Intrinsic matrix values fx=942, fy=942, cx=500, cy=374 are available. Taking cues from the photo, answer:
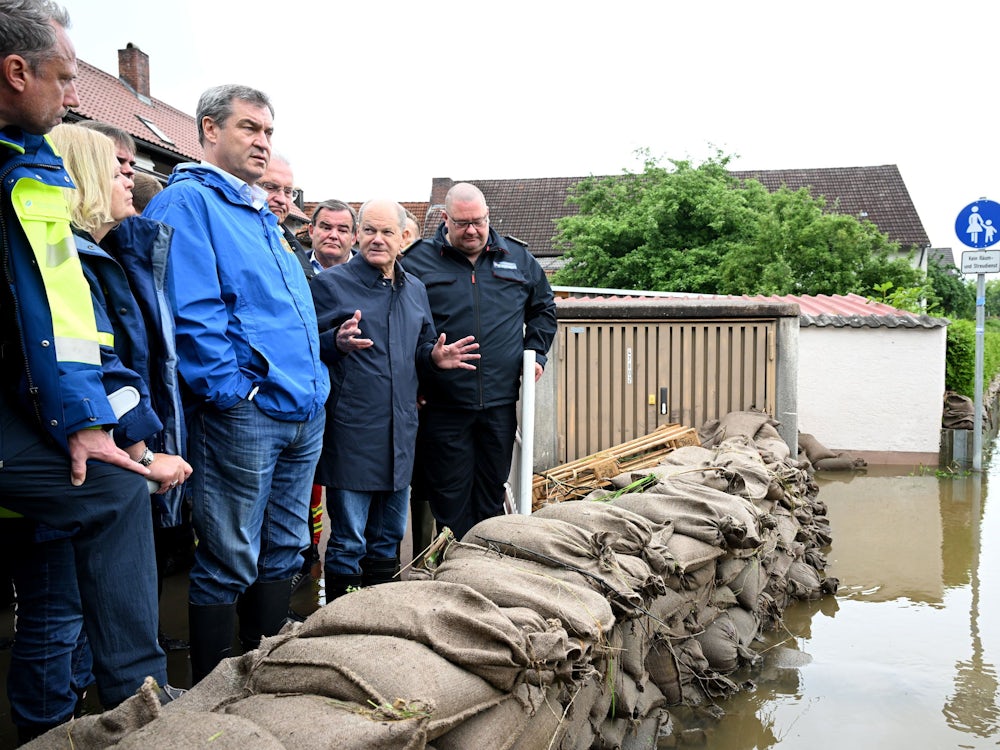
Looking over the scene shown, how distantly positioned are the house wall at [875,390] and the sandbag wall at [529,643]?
501 centimetres

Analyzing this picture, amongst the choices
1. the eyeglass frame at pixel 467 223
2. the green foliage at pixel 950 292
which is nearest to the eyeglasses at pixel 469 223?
the eyeglass frame at pixel 467 223

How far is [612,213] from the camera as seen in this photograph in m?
29.6

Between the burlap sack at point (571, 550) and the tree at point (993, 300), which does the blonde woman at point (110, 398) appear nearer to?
the burlap sack at point (571, 550)

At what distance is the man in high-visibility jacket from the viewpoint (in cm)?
195

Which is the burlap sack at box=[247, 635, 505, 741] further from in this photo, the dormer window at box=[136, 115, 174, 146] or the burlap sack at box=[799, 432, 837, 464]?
the dormer window at box=[136, 115, 174, 146]

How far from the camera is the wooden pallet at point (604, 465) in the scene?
5543 millimetres

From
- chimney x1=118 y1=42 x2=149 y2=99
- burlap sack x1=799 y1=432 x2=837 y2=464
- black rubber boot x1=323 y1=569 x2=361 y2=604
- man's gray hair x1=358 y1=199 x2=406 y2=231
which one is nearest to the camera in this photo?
black rubber boot x1=323 y1=569 x2=361 y2=604

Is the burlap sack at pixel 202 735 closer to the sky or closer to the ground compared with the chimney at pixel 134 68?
Result: closer to the ground

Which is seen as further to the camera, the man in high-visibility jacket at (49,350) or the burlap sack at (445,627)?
the burlap sack at (445,627)

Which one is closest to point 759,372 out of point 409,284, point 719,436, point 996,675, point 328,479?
point 719,436

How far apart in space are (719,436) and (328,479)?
11.0 feet

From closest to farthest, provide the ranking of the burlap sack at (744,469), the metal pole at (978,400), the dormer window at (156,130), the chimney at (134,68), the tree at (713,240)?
the burlap sack at (744,469) → the metal pole at (978,400) → the tree at (713,240) → the dormer window at (156,130) → the chimney at (134,68)

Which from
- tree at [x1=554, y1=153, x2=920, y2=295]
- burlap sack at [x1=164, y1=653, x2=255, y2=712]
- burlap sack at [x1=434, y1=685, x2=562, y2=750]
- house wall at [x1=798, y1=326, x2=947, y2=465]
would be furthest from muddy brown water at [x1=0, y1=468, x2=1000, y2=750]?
tree at [x1=554, y1=153, x2=920, y2=295]

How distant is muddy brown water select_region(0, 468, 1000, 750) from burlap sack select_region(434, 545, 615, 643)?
33.7 inches
